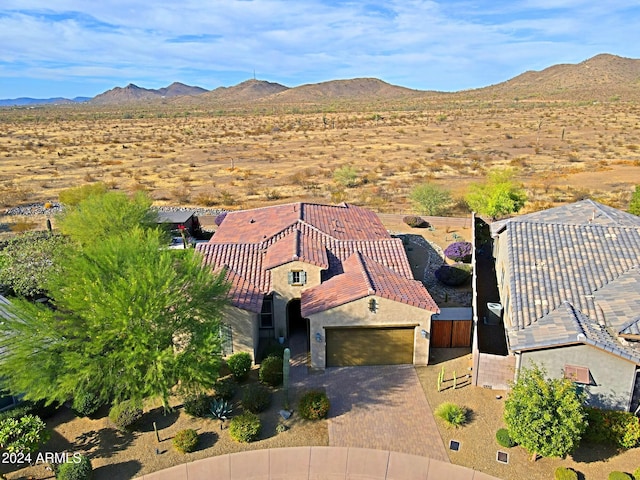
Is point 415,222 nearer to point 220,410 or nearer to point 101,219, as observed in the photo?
point 101,219

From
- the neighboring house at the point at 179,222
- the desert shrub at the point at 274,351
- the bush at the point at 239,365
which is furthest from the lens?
the neighboring house at the point at 179,222

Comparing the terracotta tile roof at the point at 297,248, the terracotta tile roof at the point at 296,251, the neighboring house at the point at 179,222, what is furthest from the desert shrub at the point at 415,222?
the neighboring house at the point at 179,222

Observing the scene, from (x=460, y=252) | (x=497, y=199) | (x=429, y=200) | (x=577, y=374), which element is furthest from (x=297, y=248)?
(x=429, y=200)

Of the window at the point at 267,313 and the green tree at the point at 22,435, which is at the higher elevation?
the window at the point at 267,313

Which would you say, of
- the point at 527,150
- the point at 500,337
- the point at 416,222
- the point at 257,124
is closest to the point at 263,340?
the point at 500,337

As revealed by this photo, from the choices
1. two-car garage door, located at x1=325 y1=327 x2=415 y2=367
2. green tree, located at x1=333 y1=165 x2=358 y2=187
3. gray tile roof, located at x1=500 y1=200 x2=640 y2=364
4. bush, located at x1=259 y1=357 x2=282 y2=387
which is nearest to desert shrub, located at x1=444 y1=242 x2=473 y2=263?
gray tile roof, located at x1=500 y1=200 x2=640 y2=364

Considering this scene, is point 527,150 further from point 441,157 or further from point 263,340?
point 263,340

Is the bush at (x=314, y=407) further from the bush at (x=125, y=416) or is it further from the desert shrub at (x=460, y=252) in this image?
the desert shrub at (x=460, y=252)

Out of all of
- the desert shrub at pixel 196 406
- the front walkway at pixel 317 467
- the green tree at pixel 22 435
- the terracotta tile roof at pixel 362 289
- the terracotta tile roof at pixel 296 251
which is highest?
the terracotta tile roof at pixel 296 251
